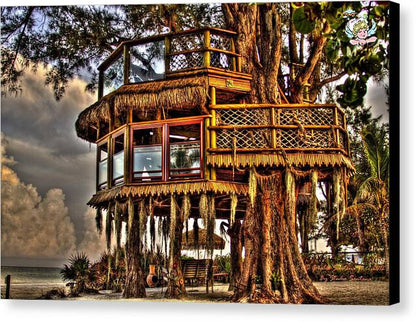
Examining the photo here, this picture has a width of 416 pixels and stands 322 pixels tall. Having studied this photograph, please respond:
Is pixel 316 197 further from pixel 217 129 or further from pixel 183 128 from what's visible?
pixel 183 128

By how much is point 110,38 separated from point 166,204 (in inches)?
120

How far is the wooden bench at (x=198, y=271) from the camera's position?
9891mm

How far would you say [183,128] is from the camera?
1059cm

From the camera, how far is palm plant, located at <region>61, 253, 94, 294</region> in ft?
31.7

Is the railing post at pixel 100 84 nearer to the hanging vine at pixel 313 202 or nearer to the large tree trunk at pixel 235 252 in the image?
the large tree trunk at pixel 235 252

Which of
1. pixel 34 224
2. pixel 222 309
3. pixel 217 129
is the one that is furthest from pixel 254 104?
pixel 34 224

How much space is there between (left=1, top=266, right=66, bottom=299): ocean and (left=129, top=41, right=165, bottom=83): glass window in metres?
3.33

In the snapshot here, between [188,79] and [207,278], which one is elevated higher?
Result: [188,79]

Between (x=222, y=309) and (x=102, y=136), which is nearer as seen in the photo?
(x=222, y=309)

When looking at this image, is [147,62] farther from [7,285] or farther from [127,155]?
[7,285]

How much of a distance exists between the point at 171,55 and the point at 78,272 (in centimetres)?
370

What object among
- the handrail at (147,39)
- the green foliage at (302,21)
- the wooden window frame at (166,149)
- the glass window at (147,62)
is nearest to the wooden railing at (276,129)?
the wooden window frame at (166,149)

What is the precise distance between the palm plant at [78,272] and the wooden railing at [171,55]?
105 inches

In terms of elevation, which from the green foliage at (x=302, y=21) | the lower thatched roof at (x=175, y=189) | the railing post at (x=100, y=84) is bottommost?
the lower thatched roof at (x=175, y=189)
